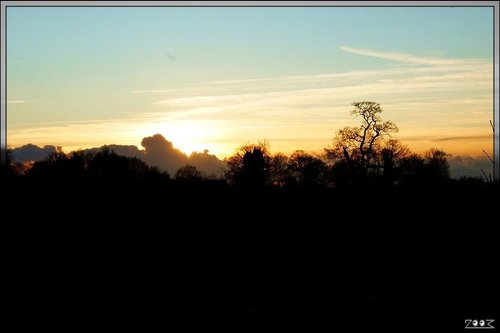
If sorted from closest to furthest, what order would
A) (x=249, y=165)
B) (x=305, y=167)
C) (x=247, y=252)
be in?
(x=247, y=252) < (x=249, y=165) < (x=305, y=167)

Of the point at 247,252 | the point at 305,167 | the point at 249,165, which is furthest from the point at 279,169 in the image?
the point at 247,252

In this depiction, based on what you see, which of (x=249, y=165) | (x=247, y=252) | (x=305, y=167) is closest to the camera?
(x=247, y=252)

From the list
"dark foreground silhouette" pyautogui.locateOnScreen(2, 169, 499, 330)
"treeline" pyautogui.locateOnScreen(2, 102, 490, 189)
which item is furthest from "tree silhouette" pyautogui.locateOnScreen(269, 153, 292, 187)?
"dark foreground silhouette" pyautogui.locateOnScreen(2, 169, 499, 330)

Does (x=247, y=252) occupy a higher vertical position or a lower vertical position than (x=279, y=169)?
lower

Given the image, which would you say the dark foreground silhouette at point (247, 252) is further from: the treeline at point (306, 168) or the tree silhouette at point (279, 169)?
the tree silhouette at point (279, 169)

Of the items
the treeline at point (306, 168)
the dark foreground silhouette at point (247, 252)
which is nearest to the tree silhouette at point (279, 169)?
the treeline at point (306, 168)

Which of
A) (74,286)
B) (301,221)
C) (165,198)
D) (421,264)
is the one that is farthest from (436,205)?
(74,286)

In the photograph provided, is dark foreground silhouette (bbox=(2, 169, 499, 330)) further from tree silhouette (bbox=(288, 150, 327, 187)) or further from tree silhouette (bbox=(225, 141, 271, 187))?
tree silhouette (bbox=(288, 150, 327, 187))

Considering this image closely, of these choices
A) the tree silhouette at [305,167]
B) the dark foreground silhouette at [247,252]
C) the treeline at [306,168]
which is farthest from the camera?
the tree silhouette at [305,167]

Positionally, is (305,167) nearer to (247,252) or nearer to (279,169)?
(279,169)

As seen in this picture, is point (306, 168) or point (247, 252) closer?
point (247, 252)

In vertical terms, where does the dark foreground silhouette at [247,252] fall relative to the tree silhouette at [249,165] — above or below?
below

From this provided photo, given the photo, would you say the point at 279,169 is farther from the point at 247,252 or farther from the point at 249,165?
the point at 247,252

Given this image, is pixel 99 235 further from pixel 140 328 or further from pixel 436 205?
pixel 436 205
